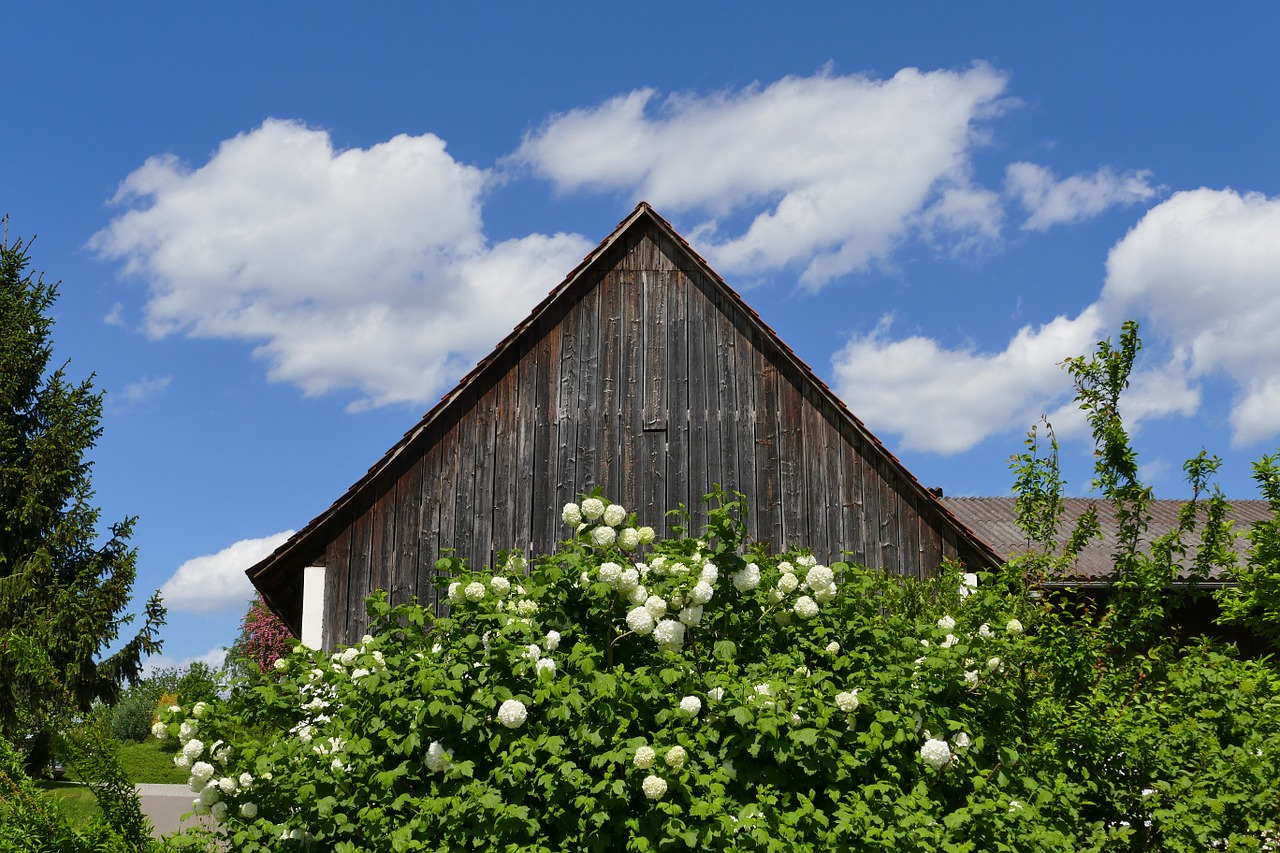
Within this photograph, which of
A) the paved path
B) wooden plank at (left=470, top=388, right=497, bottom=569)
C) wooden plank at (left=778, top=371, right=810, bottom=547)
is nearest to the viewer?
wooden plank at (left=470, top=388, right=497, bottom=569)

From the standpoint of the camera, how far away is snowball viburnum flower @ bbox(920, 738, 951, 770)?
16.2ft

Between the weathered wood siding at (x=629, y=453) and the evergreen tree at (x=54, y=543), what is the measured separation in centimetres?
1548

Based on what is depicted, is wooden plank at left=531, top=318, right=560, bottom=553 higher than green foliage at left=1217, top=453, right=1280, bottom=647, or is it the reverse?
wooden plank at left=531, top=318, right=560, bottom=553

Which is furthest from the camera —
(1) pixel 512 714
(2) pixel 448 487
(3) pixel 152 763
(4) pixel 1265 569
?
(3) pixel 152 763

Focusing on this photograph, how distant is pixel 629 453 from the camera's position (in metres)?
10.9

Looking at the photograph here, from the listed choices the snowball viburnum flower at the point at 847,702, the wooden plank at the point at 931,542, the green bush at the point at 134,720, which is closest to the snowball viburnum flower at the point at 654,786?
the snowball viburnum flower at the point at 847,702

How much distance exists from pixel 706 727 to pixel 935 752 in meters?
1.10

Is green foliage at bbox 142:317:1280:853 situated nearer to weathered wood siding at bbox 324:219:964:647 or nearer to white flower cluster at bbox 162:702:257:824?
white flower cluster at bbox 162:702:257:824

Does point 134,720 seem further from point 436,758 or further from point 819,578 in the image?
point 819,578

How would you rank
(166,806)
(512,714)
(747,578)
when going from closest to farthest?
(512,714)
(747,578)
(166,806)

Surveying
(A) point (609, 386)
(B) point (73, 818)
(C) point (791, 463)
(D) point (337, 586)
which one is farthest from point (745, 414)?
(B) point (73, 818)

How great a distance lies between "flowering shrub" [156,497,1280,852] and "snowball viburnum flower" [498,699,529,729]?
0.02m

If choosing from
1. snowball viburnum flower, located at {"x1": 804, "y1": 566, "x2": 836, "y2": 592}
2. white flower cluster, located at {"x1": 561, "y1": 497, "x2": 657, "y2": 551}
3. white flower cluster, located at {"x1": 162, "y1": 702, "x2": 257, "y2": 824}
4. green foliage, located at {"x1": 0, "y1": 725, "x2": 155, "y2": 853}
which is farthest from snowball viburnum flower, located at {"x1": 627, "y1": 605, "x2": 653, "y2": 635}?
green foliage, located at {"x1": 0, "y1": 725, "x2": 155, "y2": 853}

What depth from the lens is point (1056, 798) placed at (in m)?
5.21
